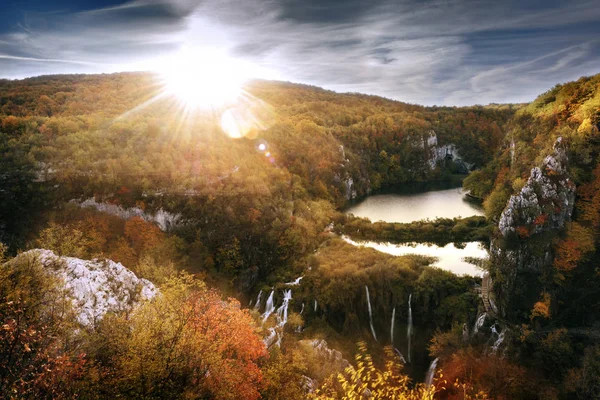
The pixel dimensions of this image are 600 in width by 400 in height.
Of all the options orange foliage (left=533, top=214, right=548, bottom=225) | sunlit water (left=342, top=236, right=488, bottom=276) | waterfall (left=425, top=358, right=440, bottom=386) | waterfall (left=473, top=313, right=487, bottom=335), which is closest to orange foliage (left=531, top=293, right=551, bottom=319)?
waterfall (left=473, top=313, right=487, bottom=335)

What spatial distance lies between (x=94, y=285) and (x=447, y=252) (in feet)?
127

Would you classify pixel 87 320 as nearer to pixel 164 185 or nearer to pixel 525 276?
pixel 164 185

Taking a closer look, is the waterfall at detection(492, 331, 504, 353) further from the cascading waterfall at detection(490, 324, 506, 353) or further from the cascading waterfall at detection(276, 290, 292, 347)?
the cascading waterfall at detection(276, 290, 292, 347)

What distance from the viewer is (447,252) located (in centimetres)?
4156

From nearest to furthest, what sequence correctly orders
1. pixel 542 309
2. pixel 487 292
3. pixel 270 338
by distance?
pixel 270 338, pixel 542 309, pixel 487 292

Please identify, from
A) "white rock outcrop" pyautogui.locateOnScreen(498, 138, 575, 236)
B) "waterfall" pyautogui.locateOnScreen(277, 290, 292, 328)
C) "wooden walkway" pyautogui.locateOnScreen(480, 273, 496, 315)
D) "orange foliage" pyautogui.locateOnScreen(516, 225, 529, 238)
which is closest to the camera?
"wooden walkway" pyautogui.locateOnScreen(480, 273, 496, 315)

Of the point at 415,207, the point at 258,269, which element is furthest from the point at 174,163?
the point at 415,207

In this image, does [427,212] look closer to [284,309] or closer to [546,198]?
[546,198]

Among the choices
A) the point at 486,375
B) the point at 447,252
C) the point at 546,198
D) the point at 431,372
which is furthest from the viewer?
the point at 447,252

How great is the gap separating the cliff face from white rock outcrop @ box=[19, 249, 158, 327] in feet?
92.7

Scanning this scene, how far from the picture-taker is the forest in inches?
485

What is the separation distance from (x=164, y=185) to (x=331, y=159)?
42880 mm

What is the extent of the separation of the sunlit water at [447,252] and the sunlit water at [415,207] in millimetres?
9994

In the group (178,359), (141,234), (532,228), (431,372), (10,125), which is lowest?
(431,372)
